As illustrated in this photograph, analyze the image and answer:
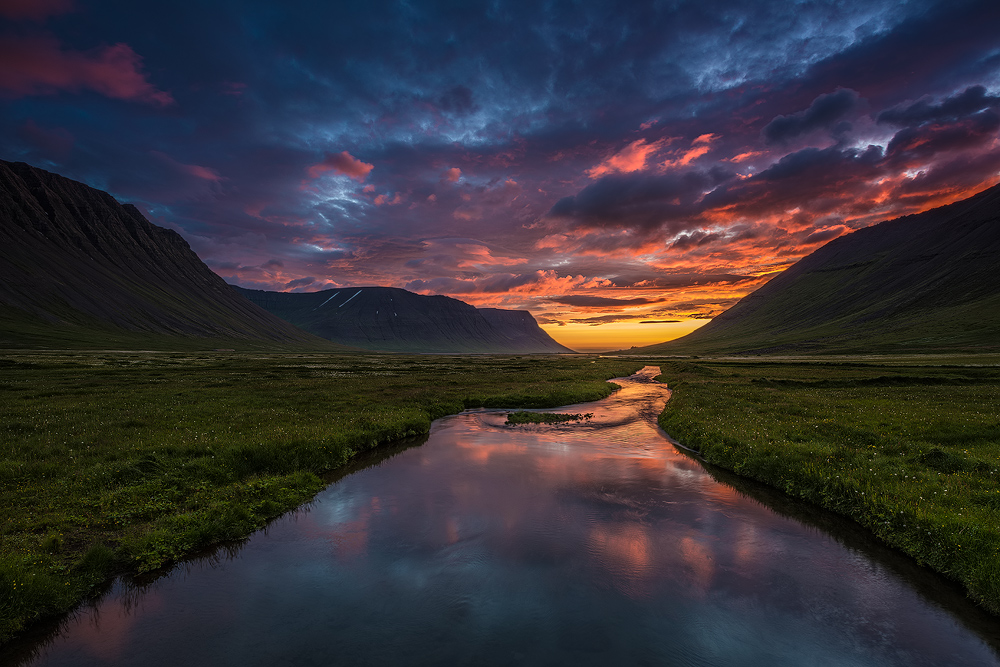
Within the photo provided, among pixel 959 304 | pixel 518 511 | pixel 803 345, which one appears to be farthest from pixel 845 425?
A: pixel 959 304

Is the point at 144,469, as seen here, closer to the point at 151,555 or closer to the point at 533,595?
the point at 151,555

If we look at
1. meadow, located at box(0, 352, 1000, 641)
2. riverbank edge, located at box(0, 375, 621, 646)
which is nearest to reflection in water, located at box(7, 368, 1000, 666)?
riverbank edge, located at box(0, 375, 621, 646)

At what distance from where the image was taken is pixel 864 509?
1341 centimetres

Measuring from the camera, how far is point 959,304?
17375cm

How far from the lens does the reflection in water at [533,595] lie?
26.4 ft

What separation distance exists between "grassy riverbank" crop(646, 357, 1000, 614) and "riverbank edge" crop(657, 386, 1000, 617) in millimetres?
28

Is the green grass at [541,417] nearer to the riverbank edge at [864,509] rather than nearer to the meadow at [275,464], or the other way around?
the meadow at [275,464]

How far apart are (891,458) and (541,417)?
2035 cm

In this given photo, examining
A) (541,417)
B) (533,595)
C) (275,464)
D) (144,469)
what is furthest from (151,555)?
(541,417)

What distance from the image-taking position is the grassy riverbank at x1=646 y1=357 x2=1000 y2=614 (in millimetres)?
10734

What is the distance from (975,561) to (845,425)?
1367cm

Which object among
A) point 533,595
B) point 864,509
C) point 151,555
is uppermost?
point 864,509

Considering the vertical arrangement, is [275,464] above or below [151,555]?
above

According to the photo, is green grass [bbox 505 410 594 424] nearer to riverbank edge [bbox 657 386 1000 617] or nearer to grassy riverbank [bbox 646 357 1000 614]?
grassy riverbank [bbox 646 357 1000 614]
